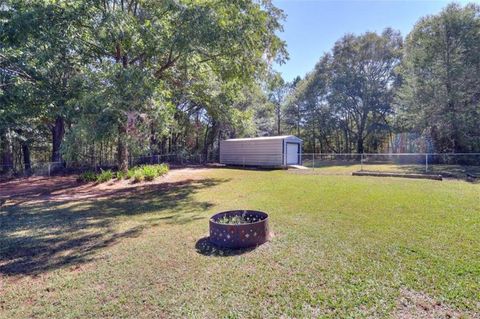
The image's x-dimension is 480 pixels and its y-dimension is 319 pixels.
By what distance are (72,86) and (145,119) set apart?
9.64 feet

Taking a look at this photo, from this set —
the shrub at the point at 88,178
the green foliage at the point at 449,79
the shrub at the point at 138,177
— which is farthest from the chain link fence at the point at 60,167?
the green foliage at the point at 449,79

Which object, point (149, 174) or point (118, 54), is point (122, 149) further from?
point (118, 54)

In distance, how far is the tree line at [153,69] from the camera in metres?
8.24

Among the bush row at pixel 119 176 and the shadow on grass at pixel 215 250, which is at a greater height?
the bush row at pixel 119 176

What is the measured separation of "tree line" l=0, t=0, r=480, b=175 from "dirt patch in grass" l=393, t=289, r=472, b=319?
7.96 m

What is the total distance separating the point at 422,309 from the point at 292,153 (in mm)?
15072

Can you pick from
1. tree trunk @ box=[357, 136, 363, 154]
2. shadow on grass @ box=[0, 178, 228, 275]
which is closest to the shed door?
shadow on grass @ box=[0, 178, 228, 275]

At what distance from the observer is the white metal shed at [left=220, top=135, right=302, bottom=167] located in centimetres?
1645

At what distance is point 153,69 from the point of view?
35.6 ft

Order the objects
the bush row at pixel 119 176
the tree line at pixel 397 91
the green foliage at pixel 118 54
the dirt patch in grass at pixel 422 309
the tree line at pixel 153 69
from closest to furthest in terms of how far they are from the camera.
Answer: the dirt patch in grass at pixel 422 309 → the green foliage at pixel 118 54 → the tree line at pixel 153 69 → the bush row at pixel 119 176 → the tree line at pixel 397 91

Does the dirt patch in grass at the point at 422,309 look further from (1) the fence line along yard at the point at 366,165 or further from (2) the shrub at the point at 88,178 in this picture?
(2) the shrub at the point at 88,178

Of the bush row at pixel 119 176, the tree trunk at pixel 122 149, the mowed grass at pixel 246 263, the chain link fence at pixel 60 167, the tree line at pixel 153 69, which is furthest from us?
the chain link fence at pixel 60 167

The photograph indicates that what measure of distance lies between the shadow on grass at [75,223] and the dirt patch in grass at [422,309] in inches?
141

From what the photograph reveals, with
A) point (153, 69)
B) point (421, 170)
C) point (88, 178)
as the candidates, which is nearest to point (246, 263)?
point (88, 178)
